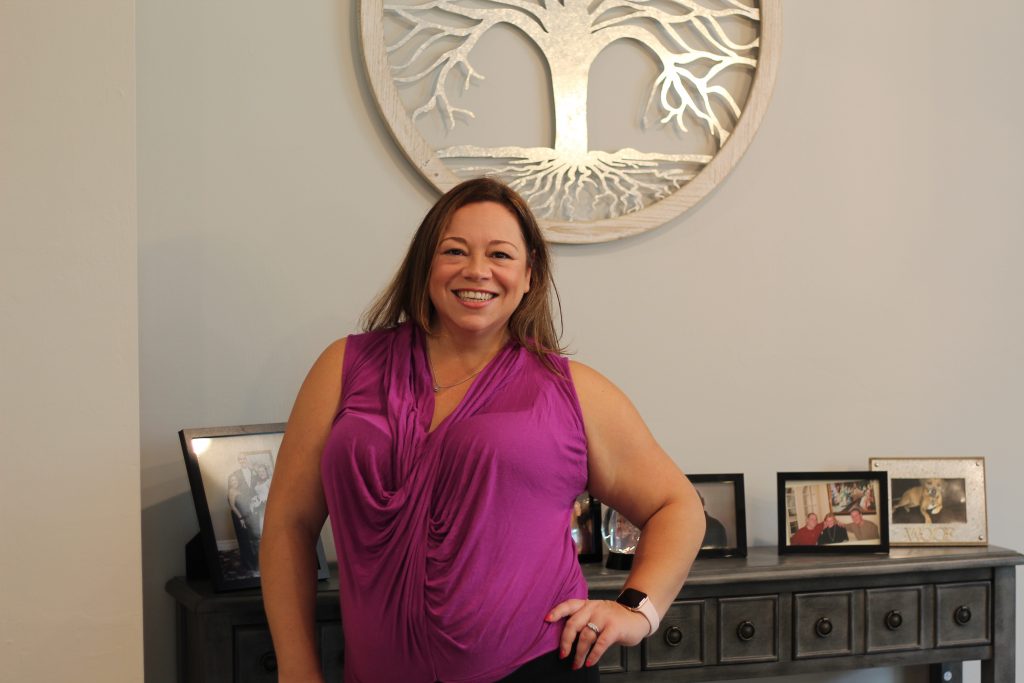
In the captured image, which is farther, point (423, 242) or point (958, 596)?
point (958, 596)

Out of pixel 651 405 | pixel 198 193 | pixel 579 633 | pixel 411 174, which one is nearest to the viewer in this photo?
pixel 579 633

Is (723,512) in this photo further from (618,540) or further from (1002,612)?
(1002,612)

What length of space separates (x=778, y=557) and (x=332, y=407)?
49.6 inches

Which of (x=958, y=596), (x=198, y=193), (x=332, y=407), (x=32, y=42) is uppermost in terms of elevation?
(x=32, y=42)

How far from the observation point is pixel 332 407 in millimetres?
1819

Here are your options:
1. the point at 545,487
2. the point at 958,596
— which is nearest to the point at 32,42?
the point at 545,487

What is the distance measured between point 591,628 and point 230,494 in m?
0.82

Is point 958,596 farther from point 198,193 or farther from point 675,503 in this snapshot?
point 198,193

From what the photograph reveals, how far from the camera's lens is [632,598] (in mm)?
1853

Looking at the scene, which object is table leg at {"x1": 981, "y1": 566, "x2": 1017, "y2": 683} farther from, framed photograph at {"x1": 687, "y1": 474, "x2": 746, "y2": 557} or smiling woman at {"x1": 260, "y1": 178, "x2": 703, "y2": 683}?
smiling woman at {"x1": 260, "y1": 178, "x2": 703, "y2": 683}

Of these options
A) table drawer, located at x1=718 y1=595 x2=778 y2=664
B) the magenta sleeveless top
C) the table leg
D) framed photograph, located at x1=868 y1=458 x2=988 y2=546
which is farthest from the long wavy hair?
the table leg

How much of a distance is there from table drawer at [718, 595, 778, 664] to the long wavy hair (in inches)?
33.0

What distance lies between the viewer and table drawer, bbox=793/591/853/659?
249 centimetres

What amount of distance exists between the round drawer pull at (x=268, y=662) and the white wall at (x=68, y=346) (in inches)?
12.0
